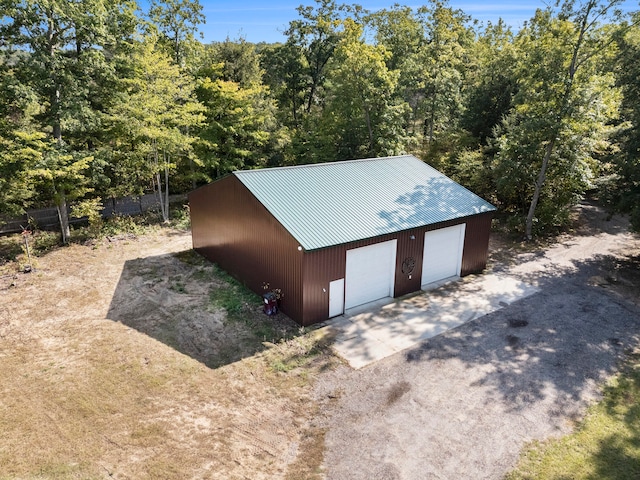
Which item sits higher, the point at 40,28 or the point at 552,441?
the point at 40,28

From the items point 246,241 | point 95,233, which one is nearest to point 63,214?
point 95,233

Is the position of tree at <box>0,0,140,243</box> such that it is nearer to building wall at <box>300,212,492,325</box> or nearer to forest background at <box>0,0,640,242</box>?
forest background at <box>0,0,640,242</box>

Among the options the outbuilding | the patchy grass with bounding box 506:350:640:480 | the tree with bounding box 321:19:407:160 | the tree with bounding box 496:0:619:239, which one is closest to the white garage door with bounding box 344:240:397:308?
the outbuilding

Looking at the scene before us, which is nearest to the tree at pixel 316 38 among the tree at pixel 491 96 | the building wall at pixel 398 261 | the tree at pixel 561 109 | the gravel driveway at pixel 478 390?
the tree at pixel 491 96

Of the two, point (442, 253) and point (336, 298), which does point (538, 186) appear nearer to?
point (442, 253)

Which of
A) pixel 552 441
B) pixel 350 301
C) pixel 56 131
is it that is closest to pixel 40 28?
pixel 56 131

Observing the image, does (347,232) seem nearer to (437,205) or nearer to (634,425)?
(437,205)
